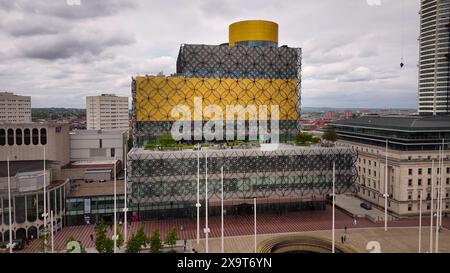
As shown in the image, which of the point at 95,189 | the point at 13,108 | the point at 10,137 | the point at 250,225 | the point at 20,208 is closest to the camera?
the point at 20,208

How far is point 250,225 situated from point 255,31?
A: 37.0 m

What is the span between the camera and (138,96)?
55.8 meters

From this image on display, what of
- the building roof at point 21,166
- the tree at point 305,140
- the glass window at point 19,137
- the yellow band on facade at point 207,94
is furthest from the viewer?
the yellow band on facade at point 207,94

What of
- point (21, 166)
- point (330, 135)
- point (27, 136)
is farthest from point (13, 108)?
point (330, 135)

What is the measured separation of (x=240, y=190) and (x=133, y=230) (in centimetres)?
1511

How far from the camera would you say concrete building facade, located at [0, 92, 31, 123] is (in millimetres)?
130125

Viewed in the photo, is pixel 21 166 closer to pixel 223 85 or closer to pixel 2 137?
pixel 2 137

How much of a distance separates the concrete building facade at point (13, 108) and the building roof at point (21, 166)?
91.6 m

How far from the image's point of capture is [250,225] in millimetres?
45094

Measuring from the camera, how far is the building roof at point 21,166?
1683 inches

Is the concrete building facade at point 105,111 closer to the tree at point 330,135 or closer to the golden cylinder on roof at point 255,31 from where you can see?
the golden cylinder on roof at point 255,31

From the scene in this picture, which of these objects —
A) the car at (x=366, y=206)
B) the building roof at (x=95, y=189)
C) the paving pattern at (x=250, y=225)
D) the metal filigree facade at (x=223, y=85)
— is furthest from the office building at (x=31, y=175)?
the car at (x=366, y=206)

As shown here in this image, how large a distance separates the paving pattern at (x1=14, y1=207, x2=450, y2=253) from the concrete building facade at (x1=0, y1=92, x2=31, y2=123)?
350 ft

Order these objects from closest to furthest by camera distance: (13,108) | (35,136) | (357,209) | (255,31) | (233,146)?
1. (233,146)
2. (35,136)
3. (357,209)
4. (255,31)
5. (13,108)
